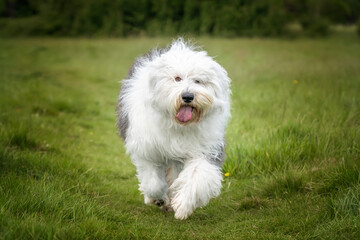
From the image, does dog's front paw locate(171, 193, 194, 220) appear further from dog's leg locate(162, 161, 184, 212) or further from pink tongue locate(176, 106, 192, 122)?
pink tongue locate(176, 106, 192, 122)

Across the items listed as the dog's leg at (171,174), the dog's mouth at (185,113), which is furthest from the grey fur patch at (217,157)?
the dog's mouth at (185,113)

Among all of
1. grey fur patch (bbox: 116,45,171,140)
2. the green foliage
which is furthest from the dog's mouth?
the green foliage

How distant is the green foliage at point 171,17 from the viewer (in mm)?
14320

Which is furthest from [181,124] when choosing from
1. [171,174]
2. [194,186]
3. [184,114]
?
[171,174]

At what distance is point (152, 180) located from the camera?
14.9ft

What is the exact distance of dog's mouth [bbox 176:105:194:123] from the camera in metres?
4.00

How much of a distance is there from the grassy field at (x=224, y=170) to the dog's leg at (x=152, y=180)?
214 mm

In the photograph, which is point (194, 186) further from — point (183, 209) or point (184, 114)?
point (184, 114)

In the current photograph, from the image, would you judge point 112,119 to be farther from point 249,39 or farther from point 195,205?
point 249,39

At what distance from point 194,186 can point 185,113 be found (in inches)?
27.3

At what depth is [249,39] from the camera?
21578 millimetres

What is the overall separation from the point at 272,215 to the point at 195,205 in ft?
2.38

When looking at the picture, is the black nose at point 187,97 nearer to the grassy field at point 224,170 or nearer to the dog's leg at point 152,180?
the dog's leg at point 152,180

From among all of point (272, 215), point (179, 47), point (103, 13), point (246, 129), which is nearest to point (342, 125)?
point (246, 129)
